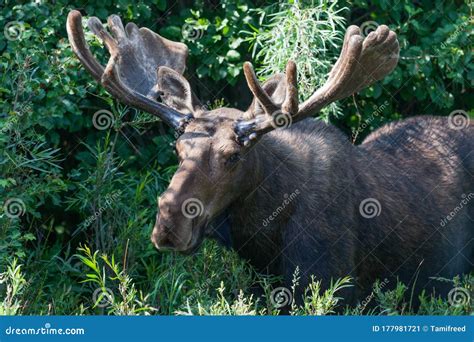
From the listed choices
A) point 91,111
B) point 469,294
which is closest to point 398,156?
point 469,294

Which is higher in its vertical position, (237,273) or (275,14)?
(275,14)

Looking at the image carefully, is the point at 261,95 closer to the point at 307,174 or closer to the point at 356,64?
the point at 356,64

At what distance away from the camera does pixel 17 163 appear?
6.54 meters

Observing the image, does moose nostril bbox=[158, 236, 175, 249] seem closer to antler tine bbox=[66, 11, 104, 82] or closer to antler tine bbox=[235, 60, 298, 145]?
antler tine bbox=[235, 60, 298, 145]

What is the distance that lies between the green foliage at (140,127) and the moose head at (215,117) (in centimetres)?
55

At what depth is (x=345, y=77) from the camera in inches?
227

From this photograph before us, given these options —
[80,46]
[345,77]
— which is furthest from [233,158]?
[80,46]

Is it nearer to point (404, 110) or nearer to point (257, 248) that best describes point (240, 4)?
point (404, 110)

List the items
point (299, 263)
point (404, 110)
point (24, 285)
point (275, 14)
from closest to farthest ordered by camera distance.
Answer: point (299, 263) < point (24, 285) < point (275, 14) < point (404, 110)

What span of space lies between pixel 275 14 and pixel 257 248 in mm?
1897

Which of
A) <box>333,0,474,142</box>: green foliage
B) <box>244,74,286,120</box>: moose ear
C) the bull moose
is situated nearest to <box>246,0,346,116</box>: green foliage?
<box>333,0,474,142</box>: green foliage

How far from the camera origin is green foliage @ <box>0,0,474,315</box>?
6367 millimetres

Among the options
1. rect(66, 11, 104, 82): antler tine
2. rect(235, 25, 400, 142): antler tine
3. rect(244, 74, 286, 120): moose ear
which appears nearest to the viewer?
rect(235, 25, 400, 142): antler tine

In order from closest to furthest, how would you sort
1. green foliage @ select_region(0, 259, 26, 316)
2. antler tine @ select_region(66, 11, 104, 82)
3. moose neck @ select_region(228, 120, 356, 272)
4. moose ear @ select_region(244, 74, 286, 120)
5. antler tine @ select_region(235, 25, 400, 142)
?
green foliage @ select_region(0, 259, 26, 316)
antler tine @ select_region(235, 25, 400, 142)
moose neck @ select_region(228, 120, 356, 272)
moose ear @ select_region(244, 74, 286, 120)
antler tine @ select_region(66, 11, 104, 82)
